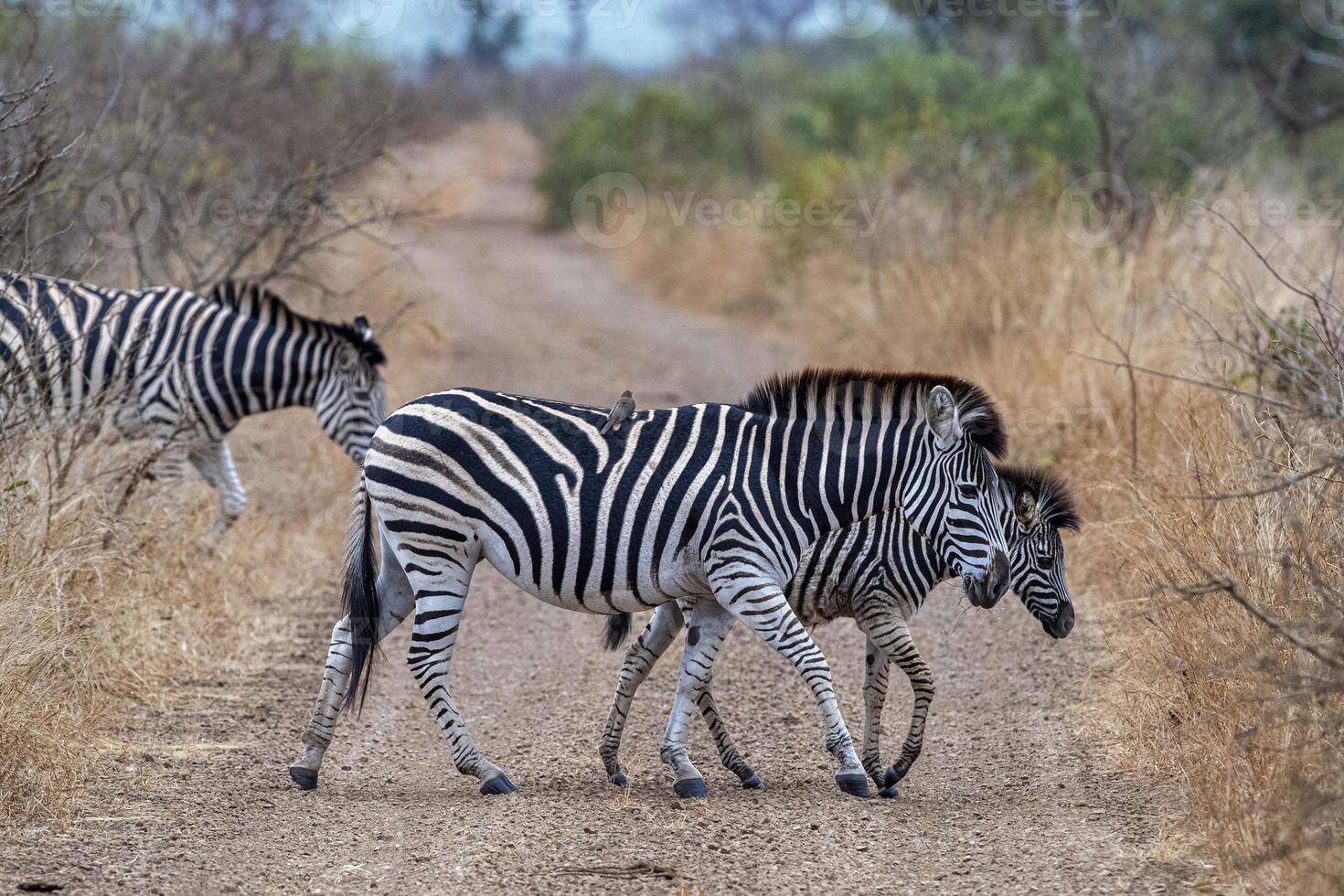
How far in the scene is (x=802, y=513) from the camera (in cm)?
553

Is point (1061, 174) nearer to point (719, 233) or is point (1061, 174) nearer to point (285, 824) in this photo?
point (719, 233)

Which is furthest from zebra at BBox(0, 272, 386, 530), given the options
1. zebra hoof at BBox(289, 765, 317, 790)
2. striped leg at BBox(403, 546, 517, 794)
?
zebra hoof at BBox(289, 765, 317, 790)

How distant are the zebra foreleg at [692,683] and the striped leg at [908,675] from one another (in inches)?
22.7

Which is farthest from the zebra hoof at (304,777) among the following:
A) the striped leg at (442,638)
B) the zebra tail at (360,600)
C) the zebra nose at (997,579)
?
the zebra nose at (997,579)

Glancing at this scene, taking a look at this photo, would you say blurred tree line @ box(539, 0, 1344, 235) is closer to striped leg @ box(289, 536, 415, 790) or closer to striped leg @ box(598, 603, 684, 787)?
striped leg @ box(598, 603, 684, 787)

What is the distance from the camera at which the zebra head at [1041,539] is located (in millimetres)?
5773

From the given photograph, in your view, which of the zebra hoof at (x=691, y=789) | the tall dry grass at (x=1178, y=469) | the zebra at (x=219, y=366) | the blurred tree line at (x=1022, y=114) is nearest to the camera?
the tall dry grass at (x=1178, y=469)

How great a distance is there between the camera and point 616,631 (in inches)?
237

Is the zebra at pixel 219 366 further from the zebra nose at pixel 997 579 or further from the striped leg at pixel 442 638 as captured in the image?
the zebra nose at pixel 997 579

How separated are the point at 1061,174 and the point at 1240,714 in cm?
911

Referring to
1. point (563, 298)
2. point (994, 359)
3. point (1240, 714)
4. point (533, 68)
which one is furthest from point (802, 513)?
point (533, 68)

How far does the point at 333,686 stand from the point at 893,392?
91.5 inches

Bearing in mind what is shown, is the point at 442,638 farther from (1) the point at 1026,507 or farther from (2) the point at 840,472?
(1) the point at 1026,507

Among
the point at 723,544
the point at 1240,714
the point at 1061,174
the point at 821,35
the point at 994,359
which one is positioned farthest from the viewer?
the point at 821,35
